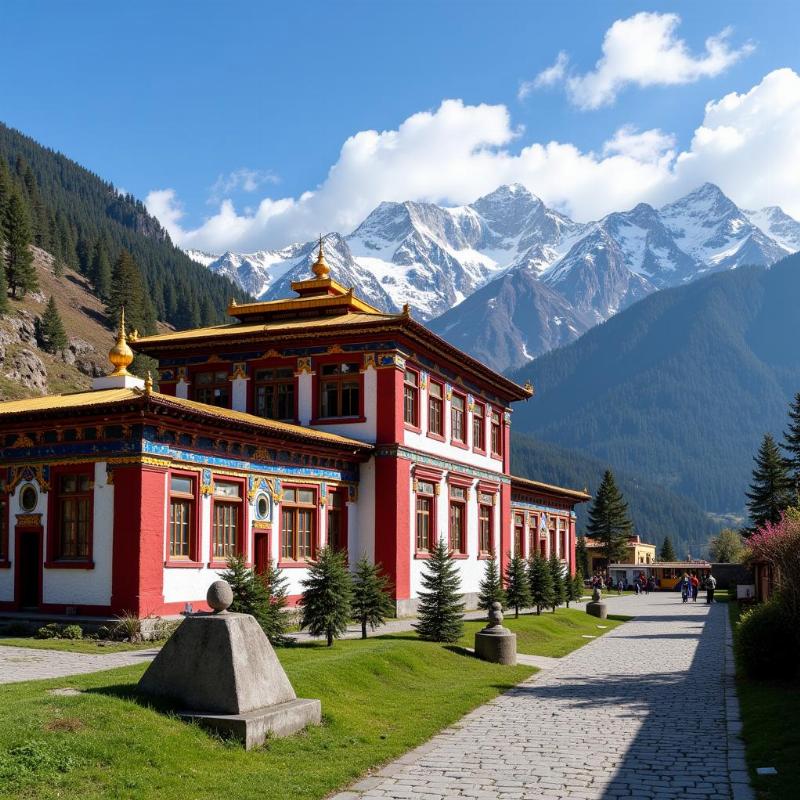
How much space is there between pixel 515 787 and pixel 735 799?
222 cm

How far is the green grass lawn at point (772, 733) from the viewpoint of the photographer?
33.4 ft

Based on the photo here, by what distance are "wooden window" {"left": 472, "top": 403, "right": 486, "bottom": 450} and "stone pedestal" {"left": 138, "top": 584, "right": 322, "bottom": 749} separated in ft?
96.4

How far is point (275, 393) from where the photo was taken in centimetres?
3369

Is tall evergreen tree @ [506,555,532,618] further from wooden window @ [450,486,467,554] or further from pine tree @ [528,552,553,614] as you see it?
wooden window @ [450,486,467,554]

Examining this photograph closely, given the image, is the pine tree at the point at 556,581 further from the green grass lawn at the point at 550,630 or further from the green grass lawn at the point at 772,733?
the green grass lawn at the point at 772,733

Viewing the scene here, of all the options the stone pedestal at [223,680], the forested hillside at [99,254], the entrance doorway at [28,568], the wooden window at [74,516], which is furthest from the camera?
the forested hillside at [99,254]

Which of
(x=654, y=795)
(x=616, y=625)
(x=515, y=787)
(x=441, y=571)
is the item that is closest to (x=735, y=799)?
(x=654, y=795)

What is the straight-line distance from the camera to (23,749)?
9320mm

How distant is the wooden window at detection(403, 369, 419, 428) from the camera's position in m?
33.4

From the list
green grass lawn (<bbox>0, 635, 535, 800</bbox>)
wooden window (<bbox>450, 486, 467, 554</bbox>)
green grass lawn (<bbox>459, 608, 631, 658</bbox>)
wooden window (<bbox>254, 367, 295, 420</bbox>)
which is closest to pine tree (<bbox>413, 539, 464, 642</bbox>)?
green grass lawn (<bbox>459, 608, 631, 658</bbox>)

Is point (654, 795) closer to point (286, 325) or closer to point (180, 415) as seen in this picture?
point (180, 415)

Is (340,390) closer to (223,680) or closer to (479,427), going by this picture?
(479,427)

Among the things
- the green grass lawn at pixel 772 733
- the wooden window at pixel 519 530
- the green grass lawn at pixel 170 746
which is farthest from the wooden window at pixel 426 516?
the green grass lawn at pixel 170 746

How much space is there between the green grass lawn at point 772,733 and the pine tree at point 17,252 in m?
113
